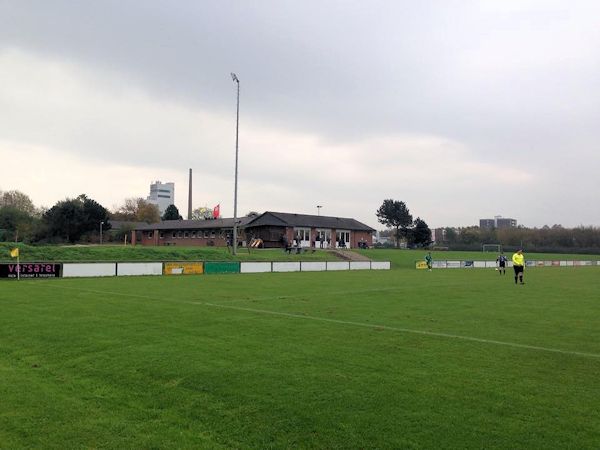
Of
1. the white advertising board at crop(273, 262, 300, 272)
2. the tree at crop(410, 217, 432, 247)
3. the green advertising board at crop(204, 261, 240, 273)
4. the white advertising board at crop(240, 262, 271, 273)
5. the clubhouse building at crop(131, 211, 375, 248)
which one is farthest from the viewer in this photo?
the tree at crop(410, 217, 432, 247)

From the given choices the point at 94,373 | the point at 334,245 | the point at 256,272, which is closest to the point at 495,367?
the point at 94,373

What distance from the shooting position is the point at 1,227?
81125 millimetres

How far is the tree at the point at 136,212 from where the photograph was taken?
121938 millimetres

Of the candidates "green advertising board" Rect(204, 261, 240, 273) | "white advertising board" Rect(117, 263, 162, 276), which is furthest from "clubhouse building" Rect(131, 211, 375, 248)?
"white advertising board" Rect(117, 263, 162, 276)

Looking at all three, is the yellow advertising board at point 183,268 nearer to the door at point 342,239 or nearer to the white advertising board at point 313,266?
the white advertising board at point 313,266

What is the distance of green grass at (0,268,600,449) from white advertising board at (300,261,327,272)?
92.1 ft

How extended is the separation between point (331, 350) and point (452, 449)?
4589 millimetres

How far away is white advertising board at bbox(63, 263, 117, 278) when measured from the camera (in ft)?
99.6

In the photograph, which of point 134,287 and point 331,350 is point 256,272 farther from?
point 331,350

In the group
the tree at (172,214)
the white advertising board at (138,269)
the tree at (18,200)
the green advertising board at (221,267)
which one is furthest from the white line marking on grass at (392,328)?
the tree at (172,214)

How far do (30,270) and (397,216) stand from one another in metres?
77.8

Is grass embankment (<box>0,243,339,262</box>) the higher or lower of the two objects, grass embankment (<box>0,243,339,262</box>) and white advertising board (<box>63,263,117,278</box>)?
the higher

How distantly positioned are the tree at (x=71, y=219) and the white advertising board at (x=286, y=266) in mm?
52677

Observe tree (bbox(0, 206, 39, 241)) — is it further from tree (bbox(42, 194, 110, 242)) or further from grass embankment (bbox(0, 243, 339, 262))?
grass embankment (bbox(0, 243, 339, 262))
